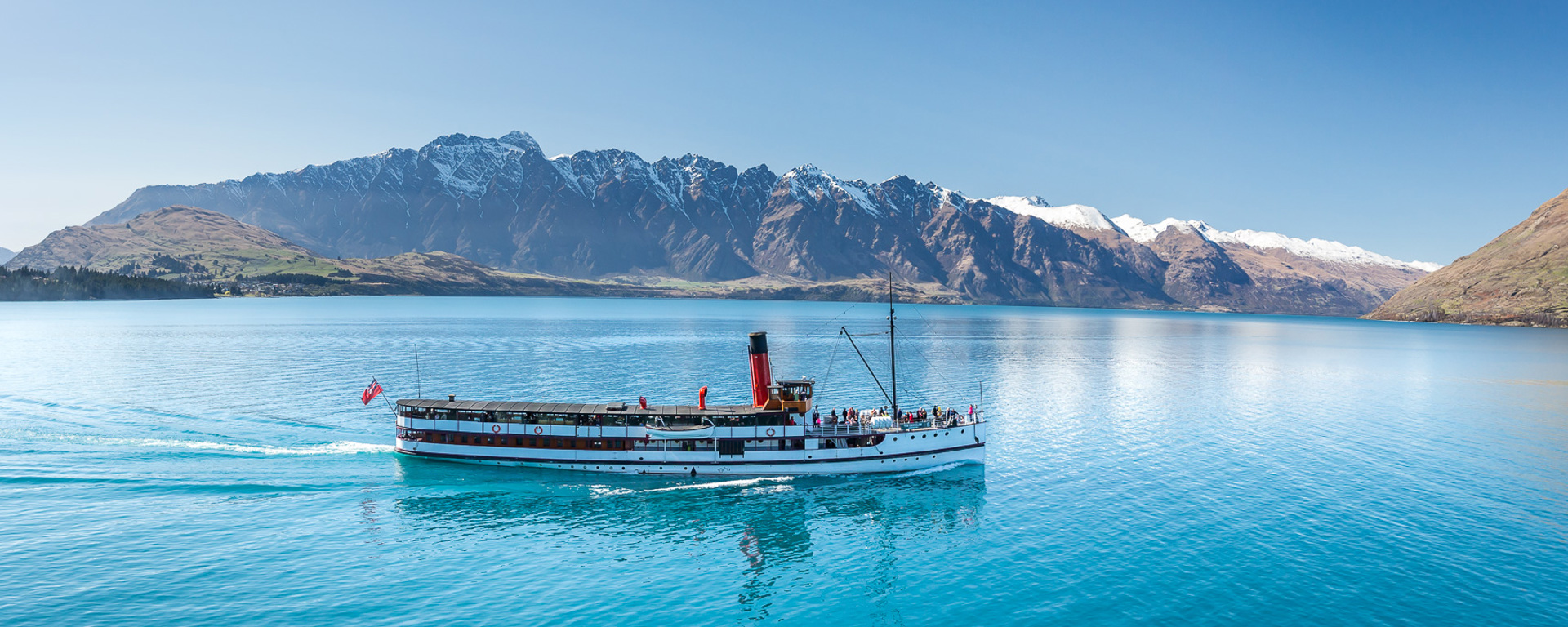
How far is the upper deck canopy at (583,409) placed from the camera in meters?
50.7

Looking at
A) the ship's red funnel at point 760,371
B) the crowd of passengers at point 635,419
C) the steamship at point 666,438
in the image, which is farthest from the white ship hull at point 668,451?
the ship's red funnel at point 760,371

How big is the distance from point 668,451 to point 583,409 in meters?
6.80

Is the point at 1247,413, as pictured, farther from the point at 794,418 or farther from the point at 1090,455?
the point at 794,418

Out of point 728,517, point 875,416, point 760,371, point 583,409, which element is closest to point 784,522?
point 728,517

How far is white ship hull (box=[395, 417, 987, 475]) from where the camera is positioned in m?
50.7

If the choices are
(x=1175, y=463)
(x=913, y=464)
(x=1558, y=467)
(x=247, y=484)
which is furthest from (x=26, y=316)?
(x=1558, y=467)

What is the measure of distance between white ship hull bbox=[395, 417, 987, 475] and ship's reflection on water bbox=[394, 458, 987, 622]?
0.81 m

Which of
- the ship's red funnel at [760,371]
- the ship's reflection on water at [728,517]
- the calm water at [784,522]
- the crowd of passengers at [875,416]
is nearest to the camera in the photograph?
the calm water at [784,522]

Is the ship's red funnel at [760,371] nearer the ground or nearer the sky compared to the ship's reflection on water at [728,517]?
nearer the sky

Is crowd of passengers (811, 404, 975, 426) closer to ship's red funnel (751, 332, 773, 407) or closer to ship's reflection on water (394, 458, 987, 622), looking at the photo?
ship's reflection on water (394, 458, 987, 622)

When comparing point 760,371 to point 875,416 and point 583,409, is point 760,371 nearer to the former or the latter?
point 875,416

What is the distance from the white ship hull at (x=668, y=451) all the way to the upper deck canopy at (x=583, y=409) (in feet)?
3.36

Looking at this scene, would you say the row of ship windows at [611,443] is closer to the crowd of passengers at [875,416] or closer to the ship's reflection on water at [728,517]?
the ship's reflection on water at [728,517]

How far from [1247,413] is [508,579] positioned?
7751 cm
